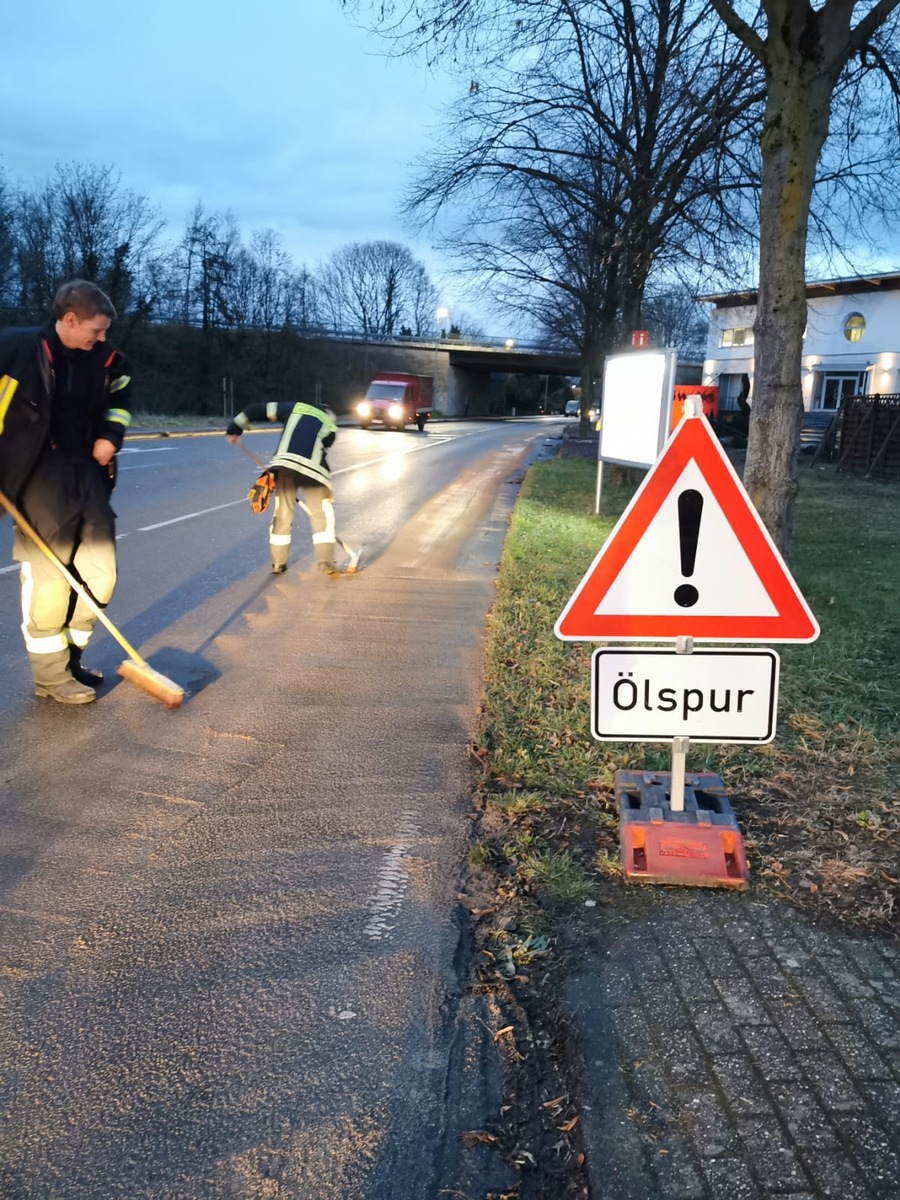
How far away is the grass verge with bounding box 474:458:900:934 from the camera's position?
3.32 meters

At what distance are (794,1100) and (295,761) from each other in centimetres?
271

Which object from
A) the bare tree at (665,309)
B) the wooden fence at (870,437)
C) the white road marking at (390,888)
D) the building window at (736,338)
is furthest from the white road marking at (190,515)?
the building window at (736,338)

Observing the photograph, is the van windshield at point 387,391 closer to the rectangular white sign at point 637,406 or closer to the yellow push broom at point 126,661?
the rectangular white sign at point 637,406

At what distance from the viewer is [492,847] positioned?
11.8 ft

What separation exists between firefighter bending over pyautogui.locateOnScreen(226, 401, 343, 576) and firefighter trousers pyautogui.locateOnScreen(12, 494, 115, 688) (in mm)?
3255

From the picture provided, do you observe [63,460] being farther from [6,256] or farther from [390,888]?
[6,256]

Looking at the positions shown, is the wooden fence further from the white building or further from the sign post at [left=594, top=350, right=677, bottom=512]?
the sign post at [left=594, top=350, right=677, bottom=512]

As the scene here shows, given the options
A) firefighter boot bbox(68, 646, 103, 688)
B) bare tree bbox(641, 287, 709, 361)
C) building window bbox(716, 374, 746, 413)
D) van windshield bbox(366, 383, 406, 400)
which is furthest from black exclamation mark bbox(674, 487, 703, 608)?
building window bbox(716, 374, 746, 413)

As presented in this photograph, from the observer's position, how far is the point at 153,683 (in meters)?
5.15

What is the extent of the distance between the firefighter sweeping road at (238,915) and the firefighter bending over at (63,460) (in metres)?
0.39

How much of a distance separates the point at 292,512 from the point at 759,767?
17.6 feet

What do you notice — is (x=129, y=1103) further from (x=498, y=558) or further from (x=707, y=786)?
(x=498, y=558)

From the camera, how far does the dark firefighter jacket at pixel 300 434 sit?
8.26 meters

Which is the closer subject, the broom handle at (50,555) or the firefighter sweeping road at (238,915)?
the firefighter sweeping road at (238,915)
